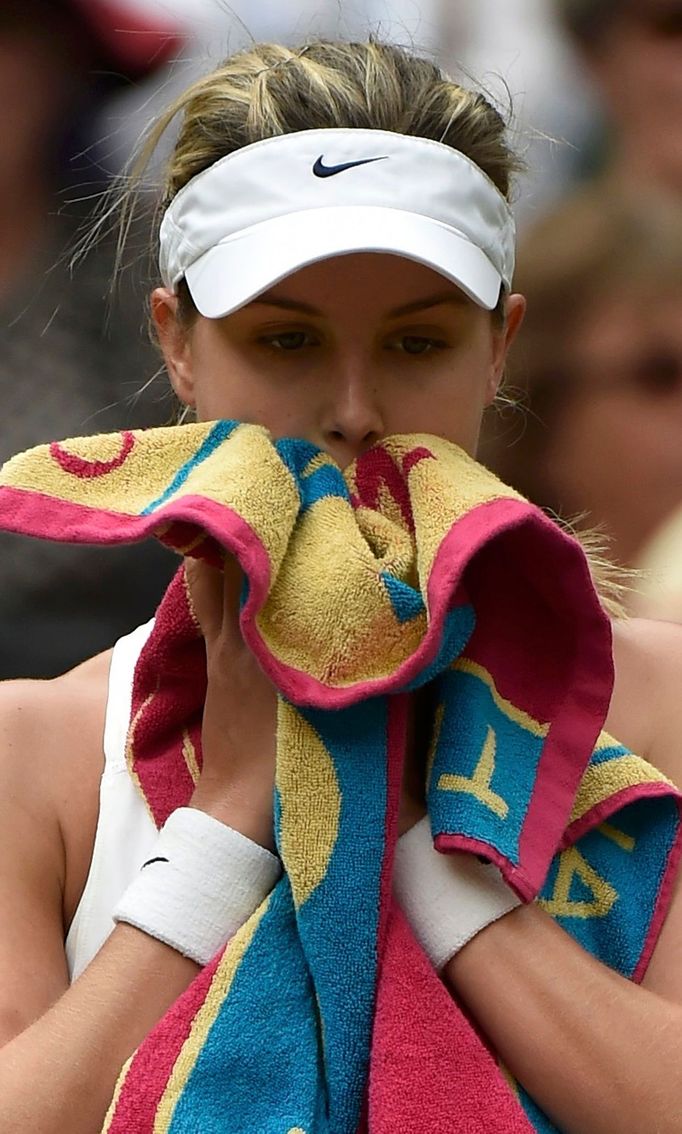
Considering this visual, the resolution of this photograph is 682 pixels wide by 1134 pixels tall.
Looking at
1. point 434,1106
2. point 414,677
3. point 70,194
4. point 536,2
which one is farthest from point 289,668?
point 536,2

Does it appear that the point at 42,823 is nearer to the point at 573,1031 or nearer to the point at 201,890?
the point at 201,890

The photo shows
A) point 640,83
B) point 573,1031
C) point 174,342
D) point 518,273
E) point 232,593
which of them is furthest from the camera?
point 640,83

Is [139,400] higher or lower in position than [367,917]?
lower

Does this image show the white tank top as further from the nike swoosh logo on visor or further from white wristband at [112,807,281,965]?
the nike swoosh logo on visor

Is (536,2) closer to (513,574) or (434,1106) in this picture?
(513,574)

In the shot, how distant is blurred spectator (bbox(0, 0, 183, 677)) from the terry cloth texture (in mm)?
822

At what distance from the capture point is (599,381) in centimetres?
197

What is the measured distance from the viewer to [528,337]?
6.50 ft

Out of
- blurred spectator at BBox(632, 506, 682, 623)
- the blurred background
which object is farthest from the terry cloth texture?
the blurred background

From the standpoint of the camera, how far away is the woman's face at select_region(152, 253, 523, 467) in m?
1.17

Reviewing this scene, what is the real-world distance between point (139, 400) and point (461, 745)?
1050mm

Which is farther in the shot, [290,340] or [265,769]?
[290,340]

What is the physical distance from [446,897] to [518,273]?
1.07 meters

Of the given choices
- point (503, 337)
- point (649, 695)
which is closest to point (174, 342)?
point (503, 337)
